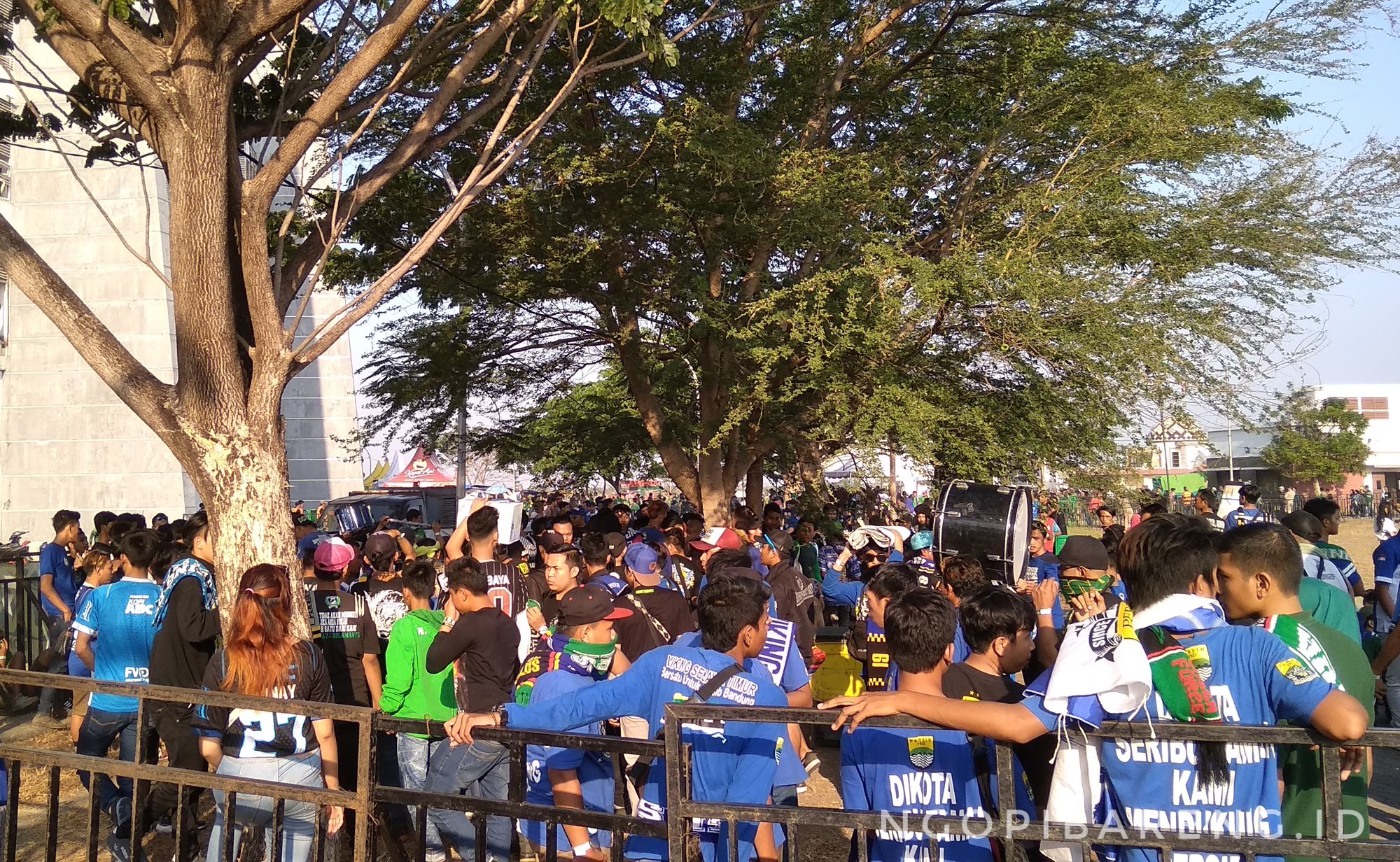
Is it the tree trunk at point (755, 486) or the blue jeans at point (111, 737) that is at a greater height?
the tree trunk at point (755, 486)

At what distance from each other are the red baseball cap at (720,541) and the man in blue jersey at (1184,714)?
605cm

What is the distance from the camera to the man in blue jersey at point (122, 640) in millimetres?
6434

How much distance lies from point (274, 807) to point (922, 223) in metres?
12.8

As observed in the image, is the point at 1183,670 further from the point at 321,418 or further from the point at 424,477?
the point at 321,418

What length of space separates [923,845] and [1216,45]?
14772mm

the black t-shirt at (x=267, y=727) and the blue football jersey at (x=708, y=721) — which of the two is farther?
the black t-shirt at (x=267, y=727)

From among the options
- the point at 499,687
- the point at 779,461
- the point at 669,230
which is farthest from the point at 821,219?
the point at 779,461

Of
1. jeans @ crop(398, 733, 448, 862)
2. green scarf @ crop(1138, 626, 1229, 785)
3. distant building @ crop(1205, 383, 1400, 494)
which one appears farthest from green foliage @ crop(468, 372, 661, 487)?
distant building @ crop(1205, 383, 1400, 494)

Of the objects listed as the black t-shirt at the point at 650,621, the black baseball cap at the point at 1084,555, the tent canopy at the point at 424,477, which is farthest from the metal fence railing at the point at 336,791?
the tent canopy at the point at 424,477

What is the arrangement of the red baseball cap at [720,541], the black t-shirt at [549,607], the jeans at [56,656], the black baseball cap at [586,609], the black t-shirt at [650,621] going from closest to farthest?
1. the black baseball cap at [586,609]
2. the black t-shirt at [650,621]
3. the black t-shirt at [549,607]
4. the red baseball cap at [720,541]
5. the jeans at [56,656]

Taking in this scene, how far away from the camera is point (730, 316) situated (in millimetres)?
14008

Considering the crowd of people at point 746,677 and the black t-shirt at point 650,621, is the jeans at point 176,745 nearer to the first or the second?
the crowd of people at point 746,677

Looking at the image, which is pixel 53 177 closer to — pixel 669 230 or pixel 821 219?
pixel 669 230

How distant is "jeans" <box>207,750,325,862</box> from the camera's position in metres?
4.59
